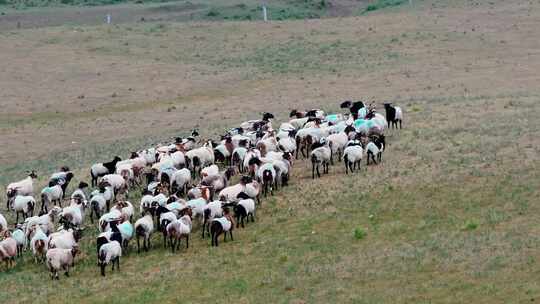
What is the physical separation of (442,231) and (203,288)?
5.55 meters

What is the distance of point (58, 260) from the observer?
2188 centimetres

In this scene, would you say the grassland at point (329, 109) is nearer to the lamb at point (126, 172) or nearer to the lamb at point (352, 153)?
the lamb at point (352, 153)

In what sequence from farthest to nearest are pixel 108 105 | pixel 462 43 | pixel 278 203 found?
1. pixel 462 43
2. pixel 108 105
3. pixel 278 203

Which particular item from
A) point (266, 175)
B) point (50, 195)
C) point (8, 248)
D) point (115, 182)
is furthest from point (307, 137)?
point (8, 248)

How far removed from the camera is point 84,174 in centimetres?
3312

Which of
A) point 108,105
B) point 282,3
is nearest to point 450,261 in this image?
point 108,105

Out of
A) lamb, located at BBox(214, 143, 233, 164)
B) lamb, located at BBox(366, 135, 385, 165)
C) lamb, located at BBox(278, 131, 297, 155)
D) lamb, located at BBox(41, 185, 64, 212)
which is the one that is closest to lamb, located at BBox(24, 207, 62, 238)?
lamb, located at BBox(41, 185, 64, 212)

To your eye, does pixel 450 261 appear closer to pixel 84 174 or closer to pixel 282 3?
pixel 84 174

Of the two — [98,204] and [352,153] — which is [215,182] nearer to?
[98,204]

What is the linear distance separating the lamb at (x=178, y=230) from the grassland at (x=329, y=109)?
0.50 metres

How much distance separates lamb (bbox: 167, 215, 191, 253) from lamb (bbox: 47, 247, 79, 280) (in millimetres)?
2249

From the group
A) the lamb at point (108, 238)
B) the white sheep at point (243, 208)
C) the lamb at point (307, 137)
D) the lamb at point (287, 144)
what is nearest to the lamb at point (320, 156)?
the lamb at point (287, 144)

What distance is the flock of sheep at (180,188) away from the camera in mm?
23281

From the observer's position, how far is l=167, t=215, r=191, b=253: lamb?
23.0 meters
